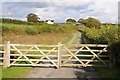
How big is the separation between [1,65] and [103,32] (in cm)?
664

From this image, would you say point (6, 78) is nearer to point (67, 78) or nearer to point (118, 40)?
point (67, 78)

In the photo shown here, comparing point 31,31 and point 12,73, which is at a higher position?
point 31,31

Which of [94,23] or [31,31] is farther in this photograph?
[31,31]

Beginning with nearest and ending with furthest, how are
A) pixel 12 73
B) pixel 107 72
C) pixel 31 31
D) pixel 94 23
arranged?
pixel 12 73 < pixel 107 72 < pixel 94 23 < pixel 31 31

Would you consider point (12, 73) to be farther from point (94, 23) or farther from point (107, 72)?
point (94, 23)

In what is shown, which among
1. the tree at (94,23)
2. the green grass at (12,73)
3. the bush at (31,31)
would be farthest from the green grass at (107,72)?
the bush at (31,31)

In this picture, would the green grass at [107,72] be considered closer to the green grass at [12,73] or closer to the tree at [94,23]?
the green grass at [12,73]

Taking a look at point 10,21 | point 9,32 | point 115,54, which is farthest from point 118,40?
point 10,21

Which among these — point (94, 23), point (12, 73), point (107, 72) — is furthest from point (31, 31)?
point (107, 72)

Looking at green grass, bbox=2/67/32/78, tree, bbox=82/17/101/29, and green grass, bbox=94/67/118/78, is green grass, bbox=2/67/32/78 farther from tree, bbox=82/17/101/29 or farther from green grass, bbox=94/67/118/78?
tree, bbox=82/17/101/29

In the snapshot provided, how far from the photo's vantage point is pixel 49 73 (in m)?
8.52

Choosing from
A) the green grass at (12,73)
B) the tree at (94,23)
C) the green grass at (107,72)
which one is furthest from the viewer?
the tree at (94,23)

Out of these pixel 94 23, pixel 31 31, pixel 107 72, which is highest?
pixel 94 23

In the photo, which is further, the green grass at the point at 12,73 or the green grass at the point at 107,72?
the green grass at the point at 107,72
